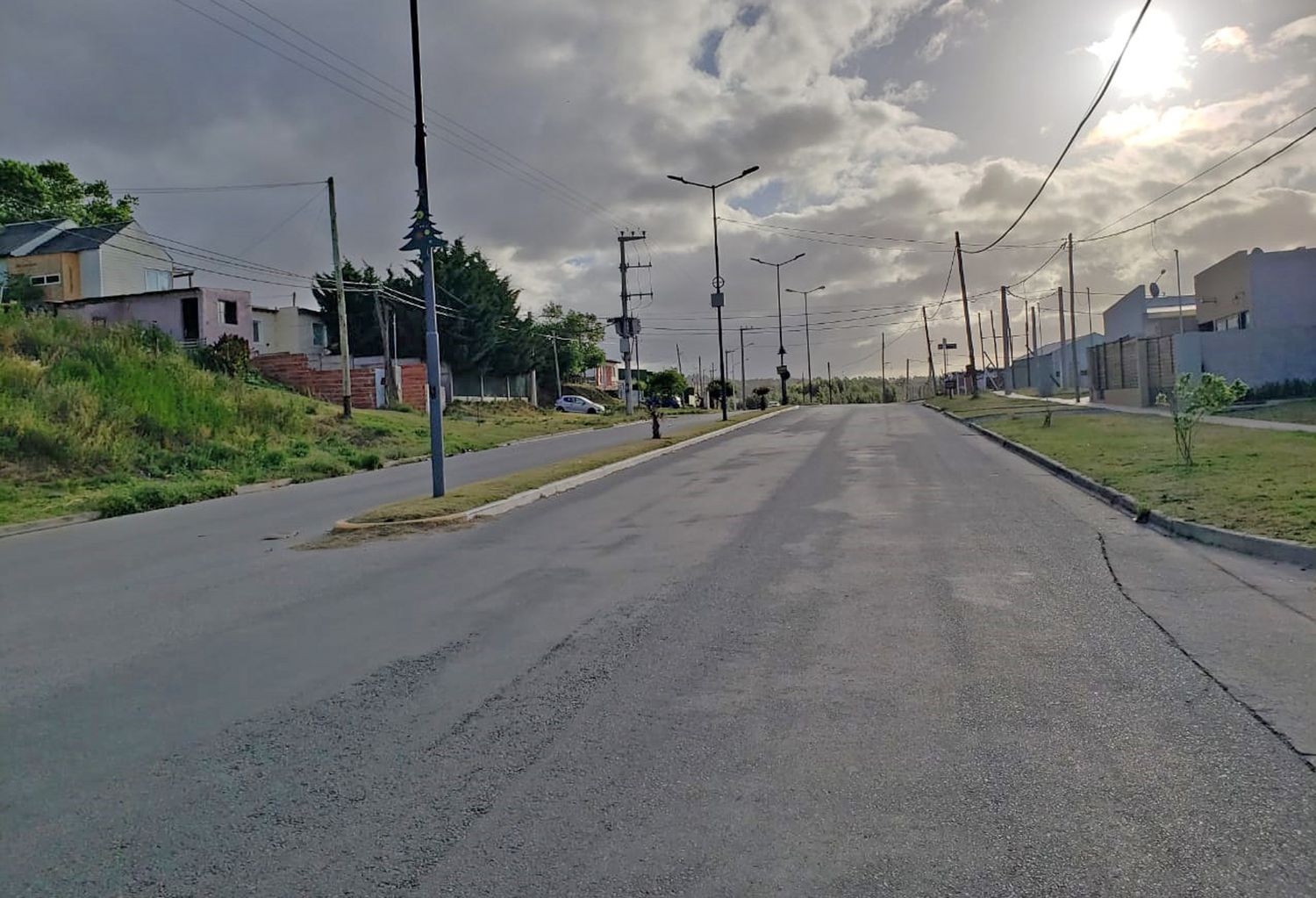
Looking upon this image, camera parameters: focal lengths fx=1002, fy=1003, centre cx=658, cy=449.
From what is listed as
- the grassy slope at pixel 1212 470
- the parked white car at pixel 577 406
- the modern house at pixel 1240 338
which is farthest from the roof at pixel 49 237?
the modern house at pixel 1240 338

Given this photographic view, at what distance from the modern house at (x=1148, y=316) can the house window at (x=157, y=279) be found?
50659 millimetres

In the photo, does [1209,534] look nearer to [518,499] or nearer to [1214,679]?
[1214,679]

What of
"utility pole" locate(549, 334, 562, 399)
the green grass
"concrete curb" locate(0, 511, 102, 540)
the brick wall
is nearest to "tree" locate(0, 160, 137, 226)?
the brick wall

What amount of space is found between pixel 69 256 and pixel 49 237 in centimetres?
180

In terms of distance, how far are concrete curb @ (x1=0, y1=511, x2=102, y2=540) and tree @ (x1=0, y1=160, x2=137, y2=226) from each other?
42.8 m

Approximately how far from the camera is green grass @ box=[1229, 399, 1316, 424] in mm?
24766

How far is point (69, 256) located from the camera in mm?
47188

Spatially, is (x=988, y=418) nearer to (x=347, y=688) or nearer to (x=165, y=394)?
(x=165, y=394)

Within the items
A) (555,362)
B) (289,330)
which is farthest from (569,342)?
(289,330)

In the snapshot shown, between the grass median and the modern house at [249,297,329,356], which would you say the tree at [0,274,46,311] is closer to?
the modern house at [249,297,329,356]

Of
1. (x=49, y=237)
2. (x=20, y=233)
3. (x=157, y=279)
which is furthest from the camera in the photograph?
(x=157, y=279)

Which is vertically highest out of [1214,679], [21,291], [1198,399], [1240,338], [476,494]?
[21,291]

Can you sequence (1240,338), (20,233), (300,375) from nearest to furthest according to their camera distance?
(1240,338), (300,375), (20,233)

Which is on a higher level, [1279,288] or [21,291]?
[21,291]
